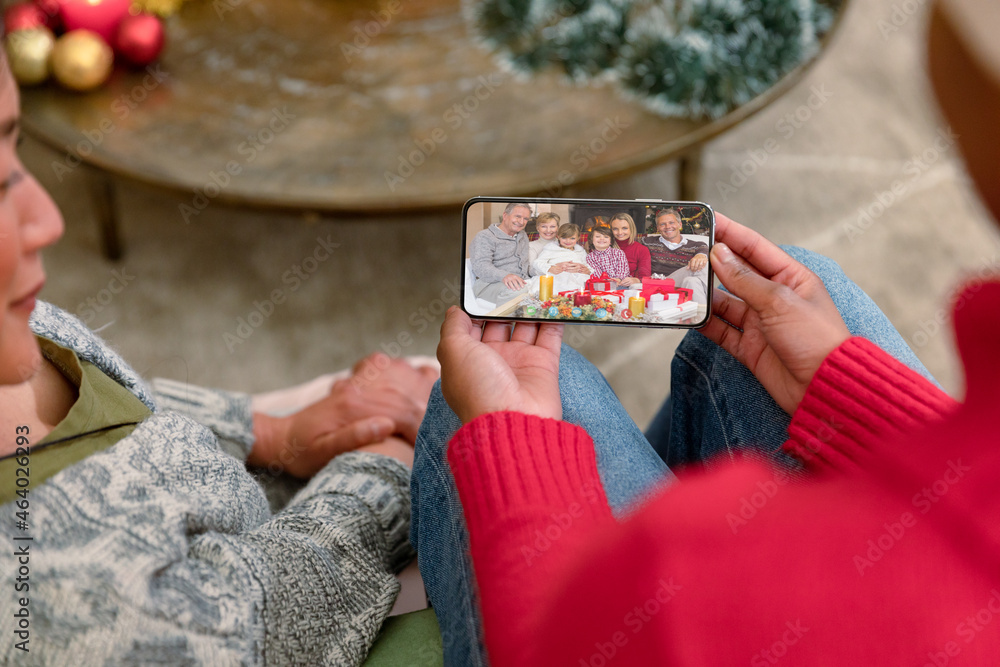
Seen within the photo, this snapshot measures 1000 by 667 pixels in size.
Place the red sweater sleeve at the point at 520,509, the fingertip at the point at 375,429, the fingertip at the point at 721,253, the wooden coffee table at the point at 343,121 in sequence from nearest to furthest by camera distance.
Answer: the red sweater sleeve at the point at 520,509
the fingertip at the point at 721,253
the fingertip at the point at 375,429
the wooden coffee table at the point at 343,121

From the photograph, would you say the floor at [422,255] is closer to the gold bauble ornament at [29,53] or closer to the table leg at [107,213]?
the table leg at [107,213]

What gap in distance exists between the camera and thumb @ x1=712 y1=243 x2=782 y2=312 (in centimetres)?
76

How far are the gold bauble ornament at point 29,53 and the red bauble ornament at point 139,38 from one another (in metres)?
0.12

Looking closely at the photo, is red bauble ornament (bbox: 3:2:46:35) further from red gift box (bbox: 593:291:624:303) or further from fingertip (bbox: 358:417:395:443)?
red gift box (bbox: 593:291:624:303)

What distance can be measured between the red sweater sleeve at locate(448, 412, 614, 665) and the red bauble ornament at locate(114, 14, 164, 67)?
3.83 feet

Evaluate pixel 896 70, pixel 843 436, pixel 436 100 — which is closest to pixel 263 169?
pixel 436 100

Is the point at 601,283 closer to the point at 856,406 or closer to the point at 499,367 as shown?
the point at 499,367

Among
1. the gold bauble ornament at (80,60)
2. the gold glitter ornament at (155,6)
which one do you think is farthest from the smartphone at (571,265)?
the gold glitter ornament at (155,6)

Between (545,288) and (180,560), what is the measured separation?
44 cm

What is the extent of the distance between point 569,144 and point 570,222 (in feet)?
1.90

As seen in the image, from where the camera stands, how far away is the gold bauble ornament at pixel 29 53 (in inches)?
53.5

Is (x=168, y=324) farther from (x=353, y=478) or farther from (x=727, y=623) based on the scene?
(x=727, y=623)

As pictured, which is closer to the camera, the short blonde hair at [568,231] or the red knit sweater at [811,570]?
the red knit sweater at [811,570]

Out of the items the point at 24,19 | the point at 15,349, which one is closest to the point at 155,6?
the point at 24,19
